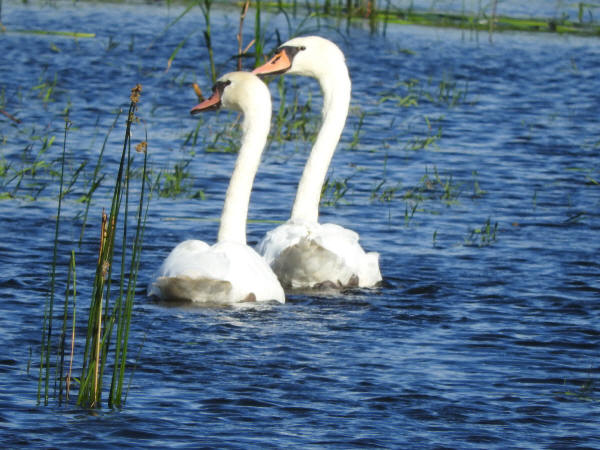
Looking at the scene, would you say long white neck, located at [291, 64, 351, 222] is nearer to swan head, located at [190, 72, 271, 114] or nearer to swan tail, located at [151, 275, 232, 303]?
swan head, located at [190, 72, 271, 114]

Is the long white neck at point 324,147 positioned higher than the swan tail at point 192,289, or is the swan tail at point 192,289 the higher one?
the long white neck at point 324,147

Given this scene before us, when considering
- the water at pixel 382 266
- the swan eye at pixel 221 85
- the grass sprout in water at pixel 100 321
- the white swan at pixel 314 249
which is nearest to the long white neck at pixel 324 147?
the white swan at pixel 314 249

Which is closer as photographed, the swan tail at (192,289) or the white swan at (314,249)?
the swan tail at (192,289)

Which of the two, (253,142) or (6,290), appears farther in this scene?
(253,142)

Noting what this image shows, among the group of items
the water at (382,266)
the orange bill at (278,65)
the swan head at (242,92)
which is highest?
the orange bill at (278,65)

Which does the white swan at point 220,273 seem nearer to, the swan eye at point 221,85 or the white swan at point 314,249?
the white swan at point 314,249

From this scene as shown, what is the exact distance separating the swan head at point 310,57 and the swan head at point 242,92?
3.45ft

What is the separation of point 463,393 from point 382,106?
1088cm

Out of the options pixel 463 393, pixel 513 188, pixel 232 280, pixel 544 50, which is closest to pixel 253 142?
pixel 232 280

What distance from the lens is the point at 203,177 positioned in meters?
12.7

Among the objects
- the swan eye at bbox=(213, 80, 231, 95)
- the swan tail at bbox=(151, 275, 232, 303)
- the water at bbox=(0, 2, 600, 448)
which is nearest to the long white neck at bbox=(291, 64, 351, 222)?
the water at bbox=(0, 2, 600, 448)

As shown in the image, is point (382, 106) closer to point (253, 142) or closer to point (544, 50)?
point (544, 50)

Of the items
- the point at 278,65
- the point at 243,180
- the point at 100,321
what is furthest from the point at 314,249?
the point at 100,321

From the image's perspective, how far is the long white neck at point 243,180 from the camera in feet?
29.2
